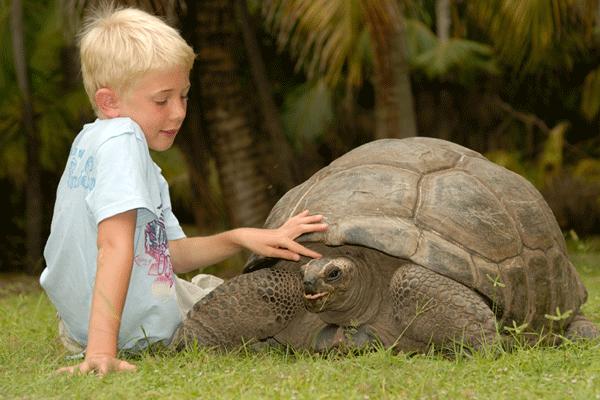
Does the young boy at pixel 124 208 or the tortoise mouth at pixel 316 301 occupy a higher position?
the young boy at pixel 124 208

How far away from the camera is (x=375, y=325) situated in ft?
10.9

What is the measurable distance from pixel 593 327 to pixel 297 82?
32.1 ft

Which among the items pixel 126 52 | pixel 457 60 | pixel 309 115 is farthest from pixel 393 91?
pixel 126 52

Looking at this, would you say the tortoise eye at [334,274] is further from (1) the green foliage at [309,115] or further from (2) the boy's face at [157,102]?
(1) the green foliage at [309,115]

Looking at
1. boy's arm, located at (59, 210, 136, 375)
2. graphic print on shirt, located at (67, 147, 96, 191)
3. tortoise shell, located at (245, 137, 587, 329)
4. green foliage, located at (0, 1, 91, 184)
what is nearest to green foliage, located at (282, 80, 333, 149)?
green foliage, located at (0, 1, 91, 184)

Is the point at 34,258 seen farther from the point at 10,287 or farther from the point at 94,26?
the point at 94,26

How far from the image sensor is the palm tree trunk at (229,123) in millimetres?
7980

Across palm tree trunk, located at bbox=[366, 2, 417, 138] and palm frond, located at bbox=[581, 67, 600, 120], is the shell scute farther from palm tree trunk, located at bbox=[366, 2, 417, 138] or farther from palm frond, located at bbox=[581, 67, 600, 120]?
palm frond, located at bbox=[581, 67, 600, 120]

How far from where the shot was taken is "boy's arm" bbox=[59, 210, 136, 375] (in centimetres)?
279

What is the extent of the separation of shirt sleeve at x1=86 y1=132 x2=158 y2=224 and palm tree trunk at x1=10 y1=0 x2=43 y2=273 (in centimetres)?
663

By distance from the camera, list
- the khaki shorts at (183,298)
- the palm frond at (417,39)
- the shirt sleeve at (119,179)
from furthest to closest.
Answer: the palm frond at (417,39)
the khaki shorts at (183,298)
the shirt sleeve at (119,179)

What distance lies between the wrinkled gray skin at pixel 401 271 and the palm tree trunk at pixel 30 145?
6460 millimetres

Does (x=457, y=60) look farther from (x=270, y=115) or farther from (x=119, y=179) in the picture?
(x=119, y=179)

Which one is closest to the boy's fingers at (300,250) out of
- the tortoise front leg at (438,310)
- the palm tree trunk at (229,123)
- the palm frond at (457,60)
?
the tortoise front leg at (438,310)
